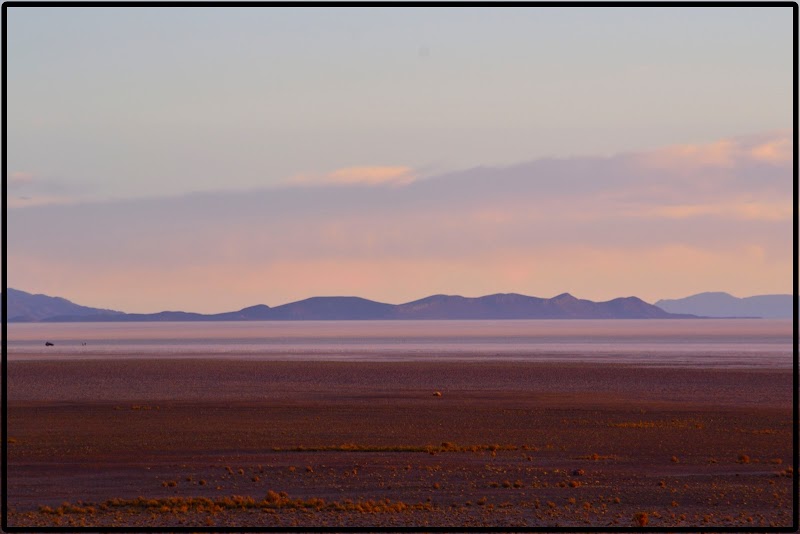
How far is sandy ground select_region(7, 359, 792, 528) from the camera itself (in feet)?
77.4

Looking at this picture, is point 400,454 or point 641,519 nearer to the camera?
point 641,519

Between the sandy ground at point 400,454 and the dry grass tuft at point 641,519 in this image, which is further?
the sandy ground at point 400,454

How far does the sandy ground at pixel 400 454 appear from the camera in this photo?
2359 centimetres

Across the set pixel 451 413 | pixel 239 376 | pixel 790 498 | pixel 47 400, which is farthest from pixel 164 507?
pixel 239 376

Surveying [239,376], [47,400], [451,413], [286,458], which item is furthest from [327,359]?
[286,458]

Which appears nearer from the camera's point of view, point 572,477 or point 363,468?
point 572,477

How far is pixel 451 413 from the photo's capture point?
49.9 m

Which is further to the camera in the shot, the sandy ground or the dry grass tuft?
the sandy ground

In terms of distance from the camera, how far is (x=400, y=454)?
1353 inches

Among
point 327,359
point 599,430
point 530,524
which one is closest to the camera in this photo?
point 530,524

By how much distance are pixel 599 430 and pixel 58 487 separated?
70.8 feet

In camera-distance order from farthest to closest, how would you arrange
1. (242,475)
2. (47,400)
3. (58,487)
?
1. (47,400)
2. (242,475)
3. (58,487)

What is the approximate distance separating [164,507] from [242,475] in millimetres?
5716

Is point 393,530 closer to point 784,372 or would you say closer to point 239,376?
point 239,376
